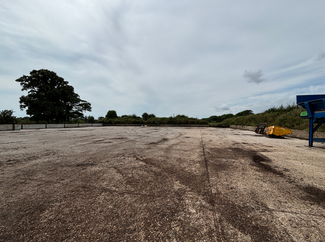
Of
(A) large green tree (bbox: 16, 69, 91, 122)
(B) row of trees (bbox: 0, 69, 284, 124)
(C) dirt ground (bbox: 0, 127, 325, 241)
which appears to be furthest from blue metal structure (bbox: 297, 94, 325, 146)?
(A) large green tree (bbox: 16, 69, 91, 122)

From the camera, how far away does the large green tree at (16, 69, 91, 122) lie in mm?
26719

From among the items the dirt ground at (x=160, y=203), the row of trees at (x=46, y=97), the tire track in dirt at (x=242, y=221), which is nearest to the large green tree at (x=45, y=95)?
the row of trees at (x=46, y=97)

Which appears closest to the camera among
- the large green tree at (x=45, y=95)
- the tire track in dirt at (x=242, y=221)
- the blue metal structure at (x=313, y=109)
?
the tire track in dirt at (x=242, y=221)

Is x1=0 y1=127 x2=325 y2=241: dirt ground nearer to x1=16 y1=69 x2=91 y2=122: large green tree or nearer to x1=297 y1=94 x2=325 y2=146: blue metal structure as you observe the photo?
x1=297 y1=94 x2=325 y2=146: blue metal structure

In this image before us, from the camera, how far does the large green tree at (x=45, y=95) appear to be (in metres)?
26.7

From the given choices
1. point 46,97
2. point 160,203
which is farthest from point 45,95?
point 160,203

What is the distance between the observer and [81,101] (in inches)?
1726

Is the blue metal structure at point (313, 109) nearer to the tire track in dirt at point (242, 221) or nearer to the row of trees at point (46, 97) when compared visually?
the tire track in dirt at point (242, 221)

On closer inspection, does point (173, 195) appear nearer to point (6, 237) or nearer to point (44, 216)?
point (44, 216)

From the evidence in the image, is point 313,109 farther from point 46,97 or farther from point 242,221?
point 46,97

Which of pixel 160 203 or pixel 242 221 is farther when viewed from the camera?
pixel 160 203

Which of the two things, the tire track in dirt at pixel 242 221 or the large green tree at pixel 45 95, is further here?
the large green tree at pixel 45 95

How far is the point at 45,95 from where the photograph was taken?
94.5 feet

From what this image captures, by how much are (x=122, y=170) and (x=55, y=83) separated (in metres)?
38.6
